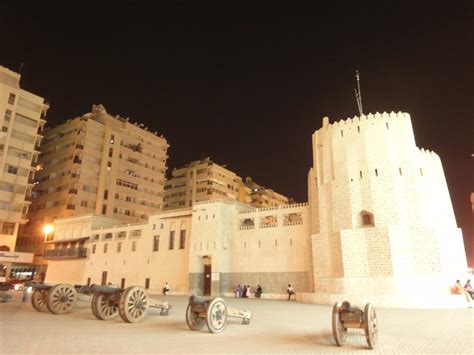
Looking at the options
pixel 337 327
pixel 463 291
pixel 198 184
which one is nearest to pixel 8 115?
pixel 198 184


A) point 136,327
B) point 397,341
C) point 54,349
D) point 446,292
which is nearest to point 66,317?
point 136,327

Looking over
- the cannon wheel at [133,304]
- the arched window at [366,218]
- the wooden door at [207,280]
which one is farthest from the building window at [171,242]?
the cannon wheel at [133,304]

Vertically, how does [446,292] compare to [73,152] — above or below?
below

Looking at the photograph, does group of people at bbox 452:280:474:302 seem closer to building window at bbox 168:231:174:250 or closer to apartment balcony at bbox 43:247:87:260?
building window at bbox 168:231:174:250

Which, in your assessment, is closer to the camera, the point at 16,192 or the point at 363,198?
the point at 363,198

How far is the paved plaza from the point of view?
8.21 meters

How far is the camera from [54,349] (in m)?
7.99

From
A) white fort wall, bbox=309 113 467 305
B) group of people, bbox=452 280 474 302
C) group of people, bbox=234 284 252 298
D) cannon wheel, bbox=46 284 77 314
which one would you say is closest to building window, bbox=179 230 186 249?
group of people, bbox=234 284 252 298

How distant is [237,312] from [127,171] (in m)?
50.2

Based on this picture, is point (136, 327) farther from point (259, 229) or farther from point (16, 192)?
point (16, 192)

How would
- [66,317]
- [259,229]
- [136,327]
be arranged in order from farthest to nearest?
[259,229] < [66,317] < [136,327]

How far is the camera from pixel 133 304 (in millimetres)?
12312

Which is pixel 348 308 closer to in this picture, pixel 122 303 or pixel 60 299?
pixel 122 303

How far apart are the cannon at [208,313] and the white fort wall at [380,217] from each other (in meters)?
12.5
